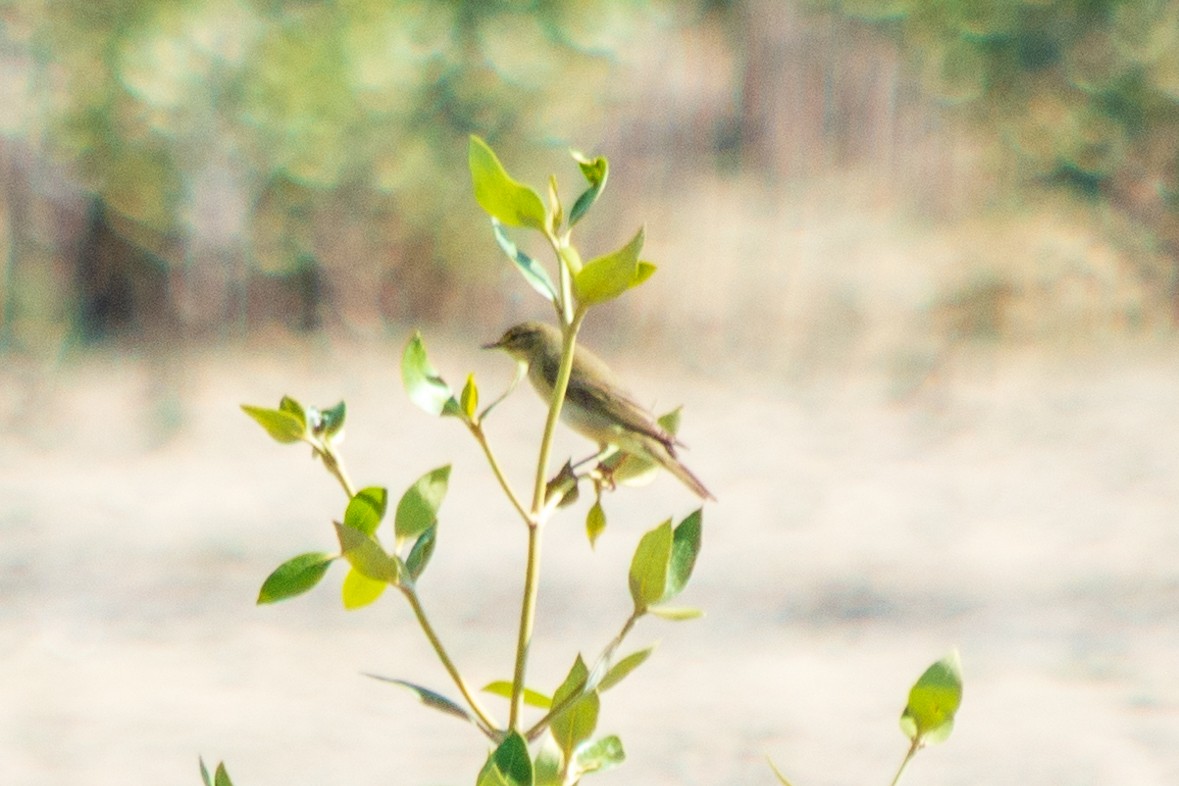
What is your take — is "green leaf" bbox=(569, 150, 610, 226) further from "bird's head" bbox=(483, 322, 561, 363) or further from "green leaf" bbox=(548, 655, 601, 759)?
"bird's head" bbox=(483, 322, 561, 363)

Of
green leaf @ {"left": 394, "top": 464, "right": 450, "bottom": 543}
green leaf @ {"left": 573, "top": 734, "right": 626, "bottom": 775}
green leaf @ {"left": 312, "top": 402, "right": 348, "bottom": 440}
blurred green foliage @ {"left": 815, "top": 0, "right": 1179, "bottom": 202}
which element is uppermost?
→ blurred green foliage @ {"left": 815, "top": 0, "right": 1179, "bottom": 202}

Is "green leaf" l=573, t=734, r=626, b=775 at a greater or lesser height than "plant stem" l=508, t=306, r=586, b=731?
lesser

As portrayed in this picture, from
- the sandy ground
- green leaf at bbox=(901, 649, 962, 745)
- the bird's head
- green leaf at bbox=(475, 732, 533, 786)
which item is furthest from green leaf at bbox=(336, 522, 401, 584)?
the sandy ground

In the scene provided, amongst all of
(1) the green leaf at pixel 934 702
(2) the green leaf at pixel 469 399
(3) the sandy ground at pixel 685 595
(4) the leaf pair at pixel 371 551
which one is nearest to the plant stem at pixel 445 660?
(4) the leaf pair at pixel 371 551

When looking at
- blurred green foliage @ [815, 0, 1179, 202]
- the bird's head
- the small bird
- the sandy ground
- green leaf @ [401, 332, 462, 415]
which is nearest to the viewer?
green leaf @ [401, 332, 462, 415]

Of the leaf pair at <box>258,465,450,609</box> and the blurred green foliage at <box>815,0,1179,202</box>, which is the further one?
the blurred green foliage at <box>815,0,1179,202</box>

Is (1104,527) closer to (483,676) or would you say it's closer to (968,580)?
(968,580)

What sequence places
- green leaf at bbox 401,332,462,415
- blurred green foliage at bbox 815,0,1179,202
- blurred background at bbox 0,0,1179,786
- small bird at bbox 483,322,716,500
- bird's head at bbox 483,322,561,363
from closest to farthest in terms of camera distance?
green leaf at bbox 401,332,462,415 → small bird at bbox 483,322,716,500 → bird's head at bbox 483,322,561,363 → blurred background at bbox 0,0,1179,786 → blurred green foliage at bbox 815,0,1179,202

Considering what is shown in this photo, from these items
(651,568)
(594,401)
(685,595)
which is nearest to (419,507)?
(651,568)

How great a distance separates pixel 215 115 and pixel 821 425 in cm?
309

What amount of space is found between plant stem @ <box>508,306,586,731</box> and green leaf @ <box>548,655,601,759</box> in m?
0.04

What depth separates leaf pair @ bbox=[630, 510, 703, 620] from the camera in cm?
83

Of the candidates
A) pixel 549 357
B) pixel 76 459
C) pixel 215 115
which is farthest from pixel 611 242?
pixel 549 357

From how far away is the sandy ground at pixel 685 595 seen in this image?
434cm
